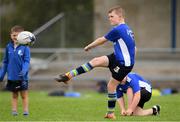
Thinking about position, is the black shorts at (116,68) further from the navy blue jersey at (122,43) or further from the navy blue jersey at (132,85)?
the navy blue jersey at (132,85)

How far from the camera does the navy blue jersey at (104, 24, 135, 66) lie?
45.2 feet

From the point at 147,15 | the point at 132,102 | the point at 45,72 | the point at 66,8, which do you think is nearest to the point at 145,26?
the point at 147,15

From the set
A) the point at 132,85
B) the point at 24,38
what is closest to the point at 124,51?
the point at 132,85

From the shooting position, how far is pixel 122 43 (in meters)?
13.8

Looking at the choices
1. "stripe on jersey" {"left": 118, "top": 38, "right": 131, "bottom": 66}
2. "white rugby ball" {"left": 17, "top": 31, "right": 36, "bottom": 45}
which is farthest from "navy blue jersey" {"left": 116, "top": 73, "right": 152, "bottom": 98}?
"white rugby ball" {"left": 17, "top": 31, "right": 36, "bottom": 45}

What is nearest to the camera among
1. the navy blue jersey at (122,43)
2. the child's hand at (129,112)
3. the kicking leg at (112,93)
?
the navy blue jersey at (122,43)

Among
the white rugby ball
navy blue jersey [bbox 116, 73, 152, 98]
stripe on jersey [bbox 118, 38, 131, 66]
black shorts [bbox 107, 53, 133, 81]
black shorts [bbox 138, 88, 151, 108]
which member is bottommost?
black shorts [bbox 138, 88, 151, 108]

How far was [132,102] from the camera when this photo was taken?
14695 mm

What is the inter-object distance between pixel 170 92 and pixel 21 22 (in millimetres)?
21791

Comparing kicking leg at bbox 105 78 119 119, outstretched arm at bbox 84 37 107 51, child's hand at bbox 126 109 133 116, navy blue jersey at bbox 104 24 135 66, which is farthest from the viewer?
child's hand at bbox 126 109 133 116

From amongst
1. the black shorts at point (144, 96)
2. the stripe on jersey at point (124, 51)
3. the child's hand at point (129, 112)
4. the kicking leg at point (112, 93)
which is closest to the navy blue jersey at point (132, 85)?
the black shorts at point (144, 96)

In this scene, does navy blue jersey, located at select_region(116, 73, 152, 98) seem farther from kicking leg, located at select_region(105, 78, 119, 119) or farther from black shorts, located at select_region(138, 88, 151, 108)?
kicking leg, located at select_region(105, 78, 119, 119)

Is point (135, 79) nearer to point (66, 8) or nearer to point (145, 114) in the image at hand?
point (145, 114)

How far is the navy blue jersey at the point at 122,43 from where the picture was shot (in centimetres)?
1377
